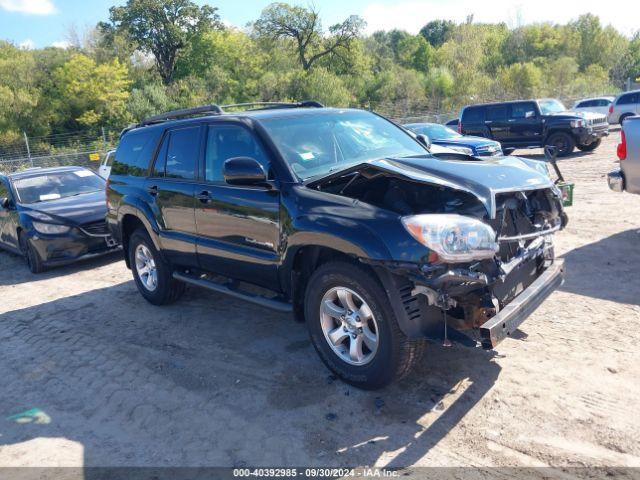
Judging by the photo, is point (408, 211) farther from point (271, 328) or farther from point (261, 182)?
point (271, 328)

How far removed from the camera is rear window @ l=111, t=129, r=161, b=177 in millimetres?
6094

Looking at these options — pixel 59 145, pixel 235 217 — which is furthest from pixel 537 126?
pixel 59 145

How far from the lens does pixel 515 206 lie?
156 inches

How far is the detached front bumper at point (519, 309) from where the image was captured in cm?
328

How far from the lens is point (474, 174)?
151 inches

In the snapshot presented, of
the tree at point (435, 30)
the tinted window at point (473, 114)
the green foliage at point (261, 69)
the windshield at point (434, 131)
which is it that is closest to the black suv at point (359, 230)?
the windshield at point (434, 131)

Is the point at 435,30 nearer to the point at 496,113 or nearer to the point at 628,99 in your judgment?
the point at 628,99

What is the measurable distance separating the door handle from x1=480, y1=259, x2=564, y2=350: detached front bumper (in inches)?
109

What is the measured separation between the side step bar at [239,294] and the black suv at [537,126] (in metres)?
15.1

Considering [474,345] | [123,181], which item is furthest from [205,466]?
[123,181]

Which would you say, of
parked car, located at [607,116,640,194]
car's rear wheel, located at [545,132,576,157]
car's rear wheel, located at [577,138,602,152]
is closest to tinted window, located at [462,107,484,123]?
car's rear wheel, located at [545,132,576,157]

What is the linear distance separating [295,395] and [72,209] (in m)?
6.29

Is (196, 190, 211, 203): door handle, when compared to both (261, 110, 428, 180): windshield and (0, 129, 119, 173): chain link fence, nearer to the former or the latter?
(261, 110, 428, 180): windshield

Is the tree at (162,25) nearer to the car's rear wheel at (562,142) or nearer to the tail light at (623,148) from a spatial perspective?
the car's rear wheel at (562,142)
